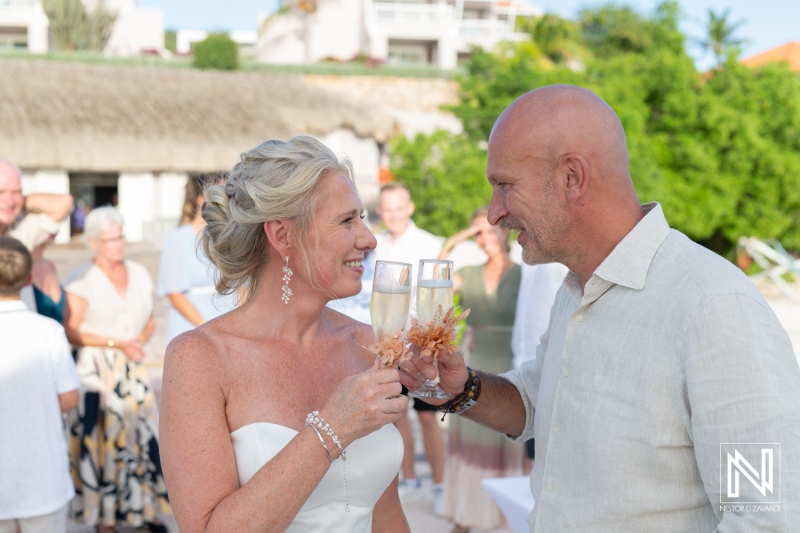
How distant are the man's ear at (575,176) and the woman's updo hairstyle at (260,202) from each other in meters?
0.77

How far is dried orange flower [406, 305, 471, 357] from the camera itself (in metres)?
2.21

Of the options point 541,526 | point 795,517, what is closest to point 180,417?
point 541,526

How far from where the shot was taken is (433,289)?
229 cm

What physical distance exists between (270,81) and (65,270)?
1639 centimetres

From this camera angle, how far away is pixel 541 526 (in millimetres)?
2061

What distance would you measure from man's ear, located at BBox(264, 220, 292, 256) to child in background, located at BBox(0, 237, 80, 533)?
236 centimetres

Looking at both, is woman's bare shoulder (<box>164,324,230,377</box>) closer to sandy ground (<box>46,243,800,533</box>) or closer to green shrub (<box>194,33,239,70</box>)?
sandy ground (<box>46,243,800,533</box>)

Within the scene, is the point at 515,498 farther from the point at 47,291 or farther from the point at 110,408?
the point at 47,291

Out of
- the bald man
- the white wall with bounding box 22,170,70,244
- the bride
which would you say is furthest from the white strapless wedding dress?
the white wall with bounding box 22,170,70,244

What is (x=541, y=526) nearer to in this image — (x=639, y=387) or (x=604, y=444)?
(x=604, y=444)

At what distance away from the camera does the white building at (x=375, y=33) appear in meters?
44.3

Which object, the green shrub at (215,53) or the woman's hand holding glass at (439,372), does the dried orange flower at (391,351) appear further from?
the green shrub at (215,53)

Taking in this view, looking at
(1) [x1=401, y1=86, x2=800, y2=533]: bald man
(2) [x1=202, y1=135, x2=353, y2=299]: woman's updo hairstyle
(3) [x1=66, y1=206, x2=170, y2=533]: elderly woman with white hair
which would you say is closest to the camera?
(1) [x1=401, y1=86, x2=800, y2=533]: bald man

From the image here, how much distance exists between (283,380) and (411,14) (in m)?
45.6
